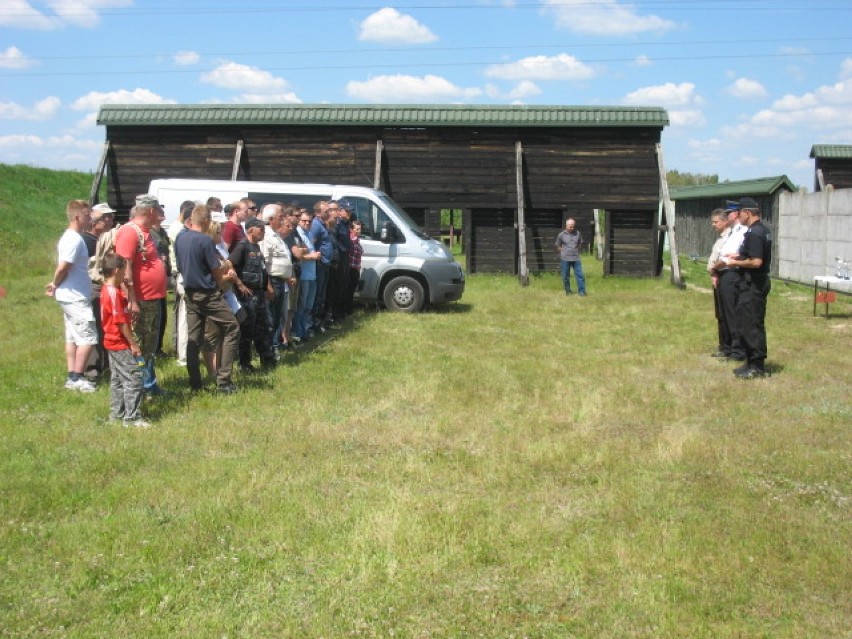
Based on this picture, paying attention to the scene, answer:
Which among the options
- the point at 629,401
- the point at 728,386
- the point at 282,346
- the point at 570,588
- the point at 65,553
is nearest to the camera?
the point at 570,588

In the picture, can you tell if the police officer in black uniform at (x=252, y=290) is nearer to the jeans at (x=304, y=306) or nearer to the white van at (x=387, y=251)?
the jeans at (x=304, y=306)

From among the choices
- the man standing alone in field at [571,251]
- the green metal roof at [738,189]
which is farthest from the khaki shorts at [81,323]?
the green metal roof at [738,189]

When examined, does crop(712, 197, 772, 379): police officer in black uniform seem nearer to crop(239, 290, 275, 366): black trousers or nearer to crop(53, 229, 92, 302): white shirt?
crop(239, 290, 275, 366): black trousers

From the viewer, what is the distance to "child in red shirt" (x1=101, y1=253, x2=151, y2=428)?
317 inches

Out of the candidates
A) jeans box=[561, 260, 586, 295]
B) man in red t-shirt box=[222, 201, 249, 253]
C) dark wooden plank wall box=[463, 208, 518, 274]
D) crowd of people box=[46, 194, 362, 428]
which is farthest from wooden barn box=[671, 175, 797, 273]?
man in red t-shirt box=[222, 201, 249, 253]

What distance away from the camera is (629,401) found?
957 cm

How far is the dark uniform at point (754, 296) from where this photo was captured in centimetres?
1090

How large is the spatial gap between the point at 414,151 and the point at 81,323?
48.4 feet

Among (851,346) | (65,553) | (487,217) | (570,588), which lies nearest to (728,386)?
(851,346)

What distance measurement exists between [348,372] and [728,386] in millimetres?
4111

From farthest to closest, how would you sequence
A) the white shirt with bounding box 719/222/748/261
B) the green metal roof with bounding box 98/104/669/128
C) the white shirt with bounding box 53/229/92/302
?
the green metal roof with bounding box 98/104/669/128 → the white shirt with bounding box 719/222/748/261 → the white shirt with bounding box 53/229/92/302

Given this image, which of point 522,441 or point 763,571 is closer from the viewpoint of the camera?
point 763,571

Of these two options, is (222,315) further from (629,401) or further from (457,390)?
(629,401)

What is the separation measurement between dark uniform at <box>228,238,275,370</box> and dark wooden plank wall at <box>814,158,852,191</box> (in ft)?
75.6
